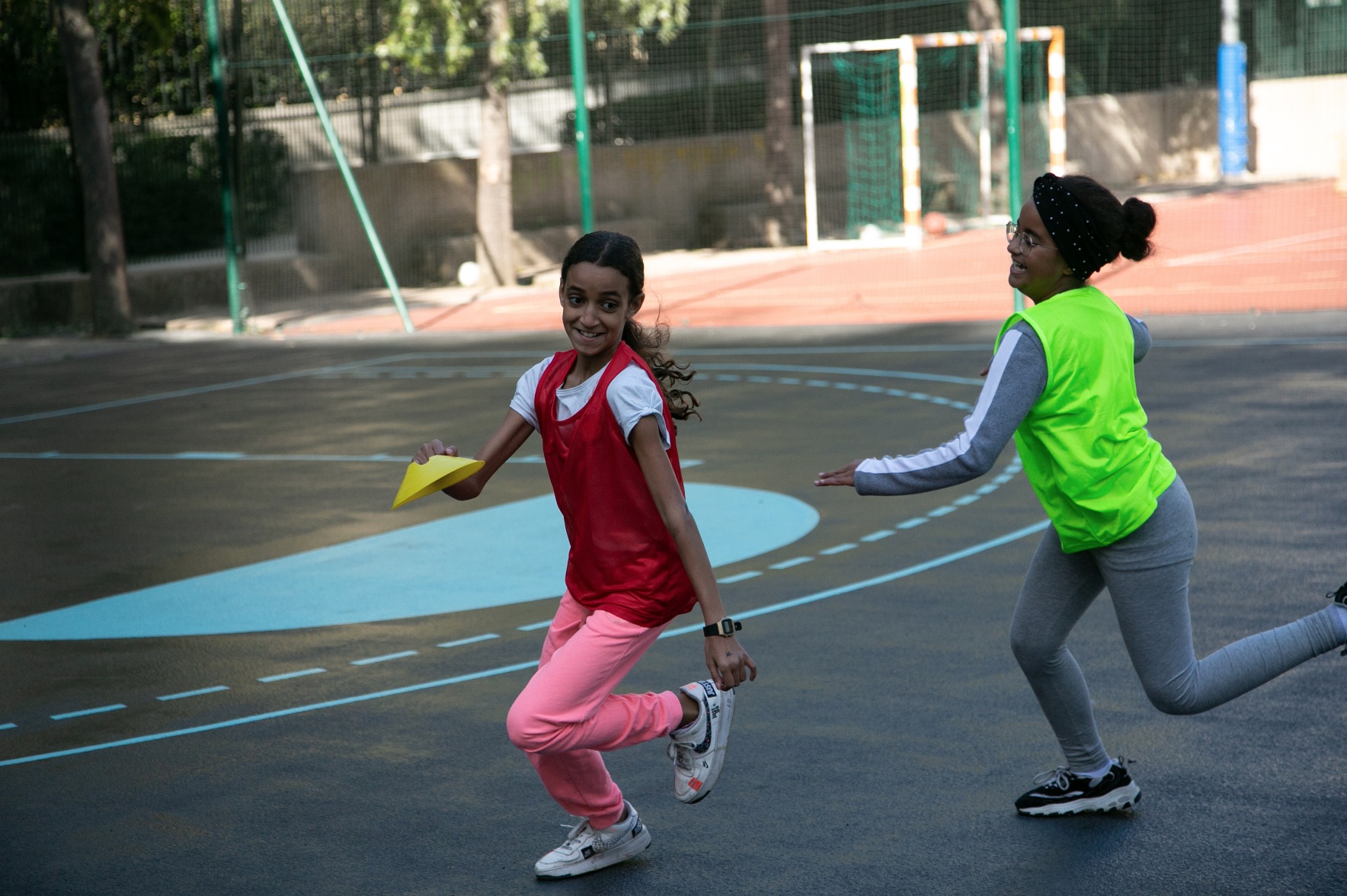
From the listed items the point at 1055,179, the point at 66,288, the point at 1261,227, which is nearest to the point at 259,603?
the point at 1055,179

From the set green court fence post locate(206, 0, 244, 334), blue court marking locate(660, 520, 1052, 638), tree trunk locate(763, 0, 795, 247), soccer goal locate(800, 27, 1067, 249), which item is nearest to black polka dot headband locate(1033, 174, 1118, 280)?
blue court marking locate(660, 520, 1052, 638)

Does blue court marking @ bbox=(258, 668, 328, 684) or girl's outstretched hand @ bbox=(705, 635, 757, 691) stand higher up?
girl's outstretched hand @ bbox=(705, 635, 757, 691)

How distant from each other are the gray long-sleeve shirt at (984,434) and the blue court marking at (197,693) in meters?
2.92

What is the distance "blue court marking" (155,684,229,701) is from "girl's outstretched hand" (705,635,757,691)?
2710 mm

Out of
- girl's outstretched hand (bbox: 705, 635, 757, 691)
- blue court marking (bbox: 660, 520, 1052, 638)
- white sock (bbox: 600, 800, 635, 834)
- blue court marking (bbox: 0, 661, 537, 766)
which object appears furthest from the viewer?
blue court marking (bbox: 660, 520, 1052, 638)

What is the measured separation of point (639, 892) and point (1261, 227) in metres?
23.3

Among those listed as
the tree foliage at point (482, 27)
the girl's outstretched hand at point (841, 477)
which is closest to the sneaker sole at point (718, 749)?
the girl's outstretched hand at point (841, 477)

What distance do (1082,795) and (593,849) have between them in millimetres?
1306

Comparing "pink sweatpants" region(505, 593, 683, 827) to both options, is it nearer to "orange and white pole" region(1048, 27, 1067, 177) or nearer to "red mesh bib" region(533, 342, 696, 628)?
"red mesh bib" region(533, 342, 696, 628)

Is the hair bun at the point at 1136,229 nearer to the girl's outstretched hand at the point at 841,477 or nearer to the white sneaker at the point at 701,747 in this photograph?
the girl's outstretched hand at the point at 841,477

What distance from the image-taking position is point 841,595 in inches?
259

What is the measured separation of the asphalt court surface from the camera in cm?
401

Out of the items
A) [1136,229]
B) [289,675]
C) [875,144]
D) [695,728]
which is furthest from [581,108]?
[695,728]

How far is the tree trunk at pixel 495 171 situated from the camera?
2209 centimetres
